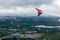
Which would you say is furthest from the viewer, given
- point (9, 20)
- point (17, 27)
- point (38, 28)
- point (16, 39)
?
point (9, 20)

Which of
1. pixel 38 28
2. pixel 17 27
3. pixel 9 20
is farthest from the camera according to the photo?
pixel 9 20

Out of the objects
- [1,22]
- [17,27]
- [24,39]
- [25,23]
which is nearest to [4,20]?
[1,22]

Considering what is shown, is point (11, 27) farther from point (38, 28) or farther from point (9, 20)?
point (38, 28)

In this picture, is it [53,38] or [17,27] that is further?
[17,27]

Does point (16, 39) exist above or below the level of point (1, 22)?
above

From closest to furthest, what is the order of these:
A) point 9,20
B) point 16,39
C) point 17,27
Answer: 1. point 16,39
2. point 17,27
3. point 9,20

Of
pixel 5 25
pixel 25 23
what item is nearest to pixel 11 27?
pixel 5 25

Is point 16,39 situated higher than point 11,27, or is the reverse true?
point 16,39

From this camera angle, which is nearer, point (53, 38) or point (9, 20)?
point (53, 38)

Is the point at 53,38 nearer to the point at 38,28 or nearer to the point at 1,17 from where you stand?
the point at 38,28

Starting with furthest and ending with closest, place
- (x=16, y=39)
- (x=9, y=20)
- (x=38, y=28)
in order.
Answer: (x=9, y=20) → (x=38, y=28) → (x=16, y=39)
